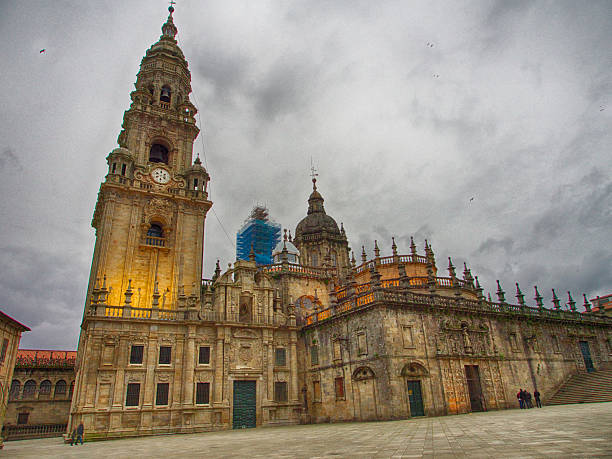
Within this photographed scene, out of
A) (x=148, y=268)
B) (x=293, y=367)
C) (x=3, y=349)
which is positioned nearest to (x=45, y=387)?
(x=148, y=268)

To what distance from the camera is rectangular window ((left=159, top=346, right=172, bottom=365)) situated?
1247 inches

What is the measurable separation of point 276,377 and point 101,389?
43.0ft

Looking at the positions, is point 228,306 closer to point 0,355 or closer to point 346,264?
point 0,355

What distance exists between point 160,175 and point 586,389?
40.2 meters

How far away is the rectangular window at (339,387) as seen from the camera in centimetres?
3112

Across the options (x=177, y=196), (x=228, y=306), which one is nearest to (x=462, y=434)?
(x=228, y=306)

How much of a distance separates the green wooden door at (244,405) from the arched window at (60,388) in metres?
21.7

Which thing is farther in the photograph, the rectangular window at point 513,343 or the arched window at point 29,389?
the arched window at point 29,389

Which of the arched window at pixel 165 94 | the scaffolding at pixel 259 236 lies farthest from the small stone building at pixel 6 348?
the scaffolding at pixel 259 236

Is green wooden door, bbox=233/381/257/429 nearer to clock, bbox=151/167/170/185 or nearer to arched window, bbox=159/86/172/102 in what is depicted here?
clock, bbox=151/167/170/185

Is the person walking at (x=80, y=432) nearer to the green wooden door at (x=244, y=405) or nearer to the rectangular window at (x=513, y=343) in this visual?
the green wooden door at (x=244, y=405)

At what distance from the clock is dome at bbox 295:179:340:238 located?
19.4 m

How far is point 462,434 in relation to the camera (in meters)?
15.4

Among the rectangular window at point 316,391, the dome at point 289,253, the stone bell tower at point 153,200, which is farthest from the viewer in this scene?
the dome at point 289,253
